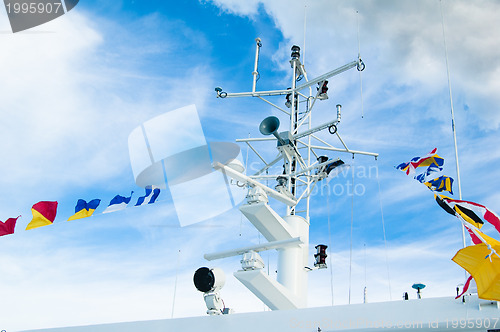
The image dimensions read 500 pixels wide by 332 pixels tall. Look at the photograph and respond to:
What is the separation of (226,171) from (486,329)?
5.39 m

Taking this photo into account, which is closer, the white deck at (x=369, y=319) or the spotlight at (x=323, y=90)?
the white deck at (x=369, y=319)

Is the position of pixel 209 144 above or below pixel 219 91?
below

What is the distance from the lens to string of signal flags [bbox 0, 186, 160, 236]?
27.9 feet

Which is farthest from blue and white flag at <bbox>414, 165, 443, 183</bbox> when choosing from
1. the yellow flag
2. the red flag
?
the red flag

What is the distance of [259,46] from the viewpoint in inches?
487

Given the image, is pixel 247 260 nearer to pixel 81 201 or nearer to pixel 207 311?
pixel 207 311

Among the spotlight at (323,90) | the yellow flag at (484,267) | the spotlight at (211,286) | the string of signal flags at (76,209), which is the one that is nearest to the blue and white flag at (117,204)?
the string of signal flags at (76,209)

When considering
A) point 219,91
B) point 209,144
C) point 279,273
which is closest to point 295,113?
point 219,91

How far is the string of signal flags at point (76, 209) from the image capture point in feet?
27.9

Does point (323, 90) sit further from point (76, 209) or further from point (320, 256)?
point (76, 209)

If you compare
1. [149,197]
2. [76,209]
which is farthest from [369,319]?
[76,209]

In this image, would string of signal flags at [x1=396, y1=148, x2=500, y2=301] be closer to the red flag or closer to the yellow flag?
the yellow flag

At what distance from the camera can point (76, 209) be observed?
8.65 m

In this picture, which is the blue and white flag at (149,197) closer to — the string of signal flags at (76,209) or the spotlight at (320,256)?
the string of signal flags at (76,209)
